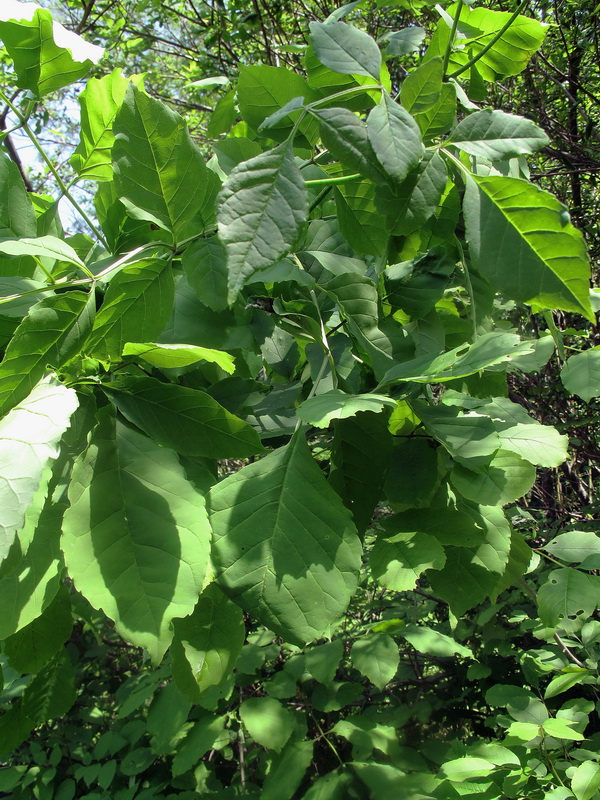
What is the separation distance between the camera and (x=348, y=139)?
19.1 inches

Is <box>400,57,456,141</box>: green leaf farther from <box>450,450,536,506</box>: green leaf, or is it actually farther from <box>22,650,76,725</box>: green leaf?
<box>22,650,76,725</box>: green leaf

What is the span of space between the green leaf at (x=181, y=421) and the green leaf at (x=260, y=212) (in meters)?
0.12

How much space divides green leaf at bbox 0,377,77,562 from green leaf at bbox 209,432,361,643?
14cm

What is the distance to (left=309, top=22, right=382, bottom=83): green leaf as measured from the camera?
0.50 metres

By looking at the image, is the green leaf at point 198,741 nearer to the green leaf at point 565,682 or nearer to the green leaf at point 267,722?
the green leaf at point 267,722

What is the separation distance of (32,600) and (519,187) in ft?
1.56

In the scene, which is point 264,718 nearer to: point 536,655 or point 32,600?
point 536,655

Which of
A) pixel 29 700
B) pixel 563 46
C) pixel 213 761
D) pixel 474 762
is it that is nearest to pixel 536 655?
pixel 474 762

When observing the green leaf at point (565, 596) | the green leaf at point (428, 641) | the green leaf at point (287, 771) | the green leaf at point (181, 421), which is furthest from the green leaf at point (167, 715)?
the green leaf at point (181, 421)

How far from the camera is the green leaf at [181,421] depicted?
0.48 meters

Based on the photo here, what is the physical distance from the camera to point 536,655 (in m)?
1.87

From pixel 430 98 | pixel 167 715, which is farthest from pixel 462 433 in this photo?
pixel 167 715

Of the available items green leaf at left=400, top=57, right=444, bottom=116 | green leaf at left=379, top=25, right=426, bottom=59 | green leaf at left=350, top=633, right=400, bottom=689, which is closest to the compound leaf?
green leaf at left=400, top=57, right=444, bottom=116

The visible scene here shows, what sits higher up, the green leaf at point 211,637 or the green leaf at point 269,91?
the green leaf at point 269,91
